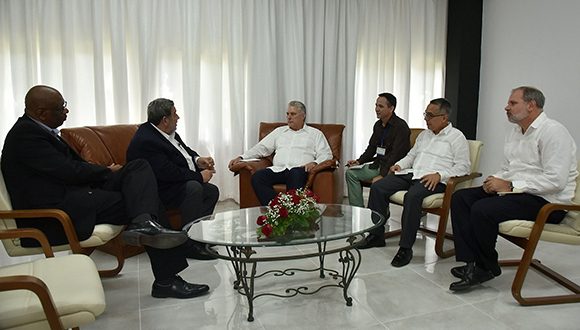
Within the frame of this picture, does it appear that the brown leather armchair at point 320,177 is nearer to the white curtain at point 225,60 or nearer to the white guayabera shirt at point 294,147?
the white guayabera shirt at point 294,147

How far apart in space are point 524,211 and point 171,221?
251 cm

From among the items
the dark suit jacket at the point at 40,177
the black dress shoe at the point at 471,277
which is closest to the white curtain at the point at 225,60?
the dark suit jacket at the point at 40,177

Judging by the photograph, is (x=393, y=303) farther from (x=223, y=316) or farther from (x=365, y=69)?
(x=365, y=69)

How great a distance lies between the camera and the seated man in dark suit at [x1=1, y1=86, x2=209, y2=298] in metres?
2.63

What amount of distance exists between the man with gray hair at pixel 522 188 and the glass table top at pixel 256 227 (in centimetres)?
60

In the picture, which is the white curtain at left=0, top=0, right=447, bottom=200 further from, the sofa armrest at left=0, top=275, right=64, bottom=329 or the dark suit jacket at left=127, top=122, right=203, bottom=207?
the sofa armrest at left=0, top=275, right=64, bottom=329

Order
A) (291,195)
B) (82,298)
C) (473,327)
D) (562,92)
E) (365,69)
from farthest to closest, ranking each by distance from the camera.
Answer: (365,69)
(562,92)
(291,195)
(473,327)
(82,298)

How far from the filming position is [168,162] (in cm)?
350

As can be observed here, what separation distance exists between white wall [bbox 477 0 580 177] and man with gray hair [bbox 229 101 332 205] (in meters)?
2.25

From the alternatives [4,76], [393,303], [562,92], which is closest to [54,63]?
[4,76]

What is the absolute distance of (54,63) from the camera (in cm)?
452

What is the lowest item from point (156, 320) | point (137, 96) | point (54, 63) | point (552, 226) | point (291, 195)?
point (156, 320)

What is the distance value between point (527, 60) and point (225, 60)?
3.30m

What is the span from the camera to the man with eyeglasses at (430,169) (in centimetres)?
350
